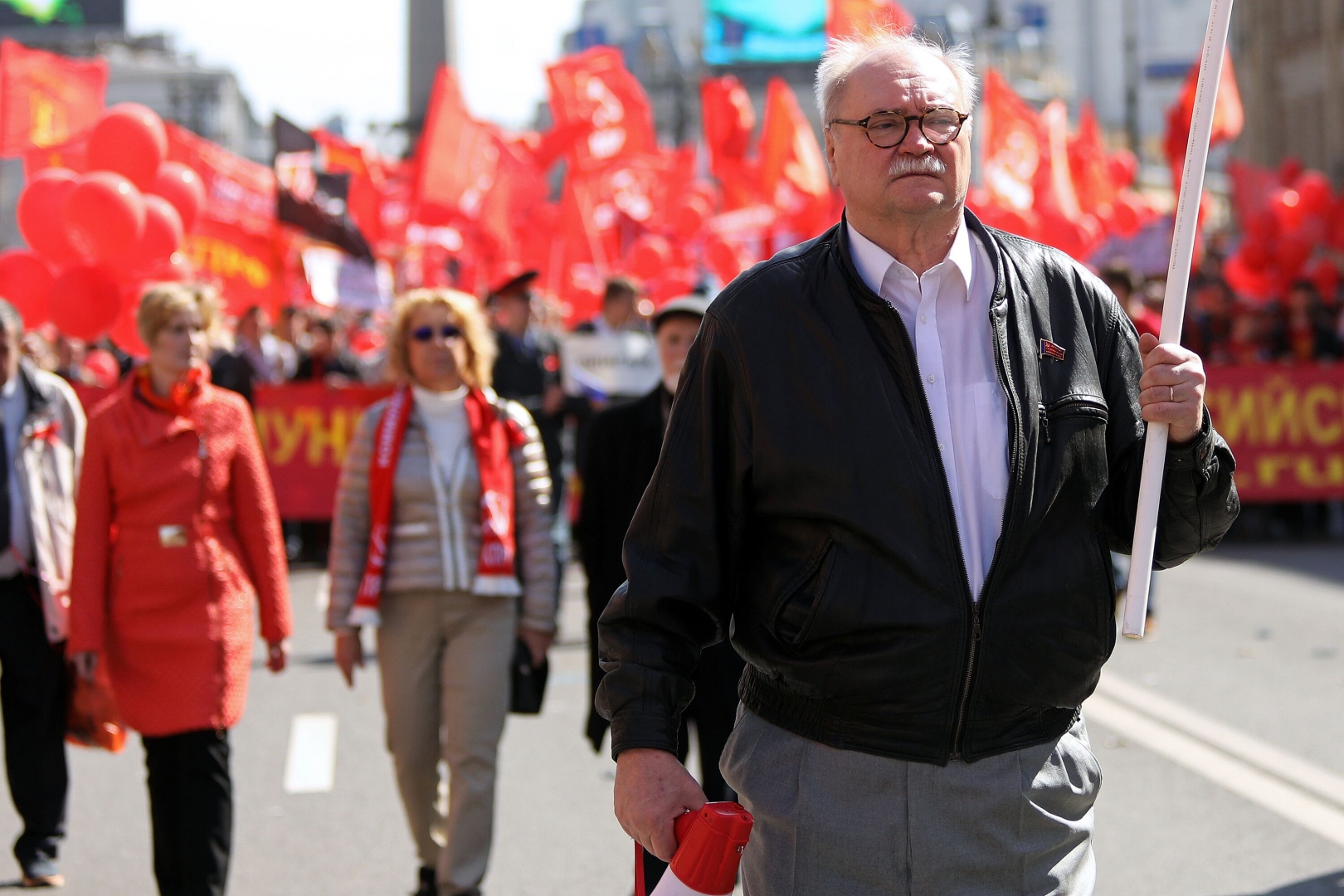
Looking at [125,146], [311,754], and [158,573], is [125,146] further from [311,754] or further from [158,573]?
[158,573]

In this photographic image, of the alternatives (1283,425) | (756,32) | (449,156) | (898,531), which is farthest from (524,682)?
(756,32)

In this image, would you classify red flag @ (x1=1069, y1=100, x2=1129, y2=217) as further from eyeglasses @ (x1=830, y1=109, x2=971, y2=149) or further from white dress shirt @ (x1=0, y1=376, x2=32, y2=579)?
eyeglasses @ (x1=830, y1=109, x2=971, y2=149)

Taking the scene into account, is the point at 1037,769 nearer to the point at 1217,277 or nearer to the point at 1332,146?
the point at 1217,277

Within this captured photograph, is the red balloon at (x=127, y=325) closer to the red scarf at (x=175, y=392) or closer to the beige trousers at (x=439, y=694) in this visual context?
the red scarf at (x=175, y=392)

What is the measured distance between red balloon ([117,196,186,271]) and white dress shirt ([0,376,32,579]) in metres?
4.53

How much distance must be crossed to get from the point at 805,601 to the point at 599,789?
13.8 ft

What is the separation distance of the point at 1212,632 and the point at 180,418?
6670 mm

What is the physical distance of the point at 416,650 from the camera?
205 inches

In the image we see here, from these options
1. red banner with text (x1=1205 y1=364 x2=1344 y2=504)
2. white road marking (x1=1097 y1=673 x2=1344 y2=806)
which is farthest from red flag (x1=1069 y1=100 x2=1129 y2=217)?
white road marking (x1=1097 y1=673 x2=1344 y2=806)

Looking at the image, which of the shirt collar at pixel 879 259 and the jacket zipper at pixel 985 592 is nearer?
the jacket zipper at pixel 985 592

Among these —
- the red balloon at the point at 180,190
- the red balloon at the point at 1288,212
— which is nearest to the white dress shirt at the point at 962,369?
the red balloon at the point at 180,190

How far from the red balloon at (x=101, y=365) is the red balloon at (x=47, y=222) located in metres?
4.80

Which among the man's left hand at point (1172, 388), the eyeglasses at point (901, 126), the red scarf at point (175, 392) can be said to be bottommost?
the red scarf at point (175, 392)

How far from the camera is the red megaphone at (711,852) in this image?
2436 mm
